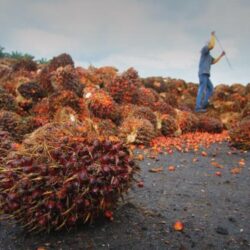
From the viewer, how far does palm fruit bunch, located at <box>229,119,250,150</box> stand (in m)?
6.87

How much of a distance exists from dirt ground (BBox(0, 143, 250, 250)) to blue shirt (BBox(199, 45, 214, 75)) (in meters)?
9.22

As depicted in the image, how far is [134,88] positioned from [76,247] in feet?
18.9

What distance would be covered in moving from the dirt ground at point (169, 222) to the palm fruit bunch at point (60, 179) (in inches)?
5.7

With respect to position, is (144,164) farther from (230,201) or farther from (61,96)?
(61,96)

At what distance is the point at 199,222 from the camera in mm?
3094

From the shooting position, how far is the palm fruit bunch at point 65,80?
7.30 m

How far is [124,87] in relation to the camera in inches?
313

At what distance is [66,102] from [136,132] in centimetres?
139

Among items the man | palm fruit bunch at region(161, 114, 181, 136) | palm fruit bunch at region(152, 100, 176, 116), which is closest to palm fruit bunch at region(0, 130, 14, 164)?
palm fruit bunch at region(161, 114, 181, 136)

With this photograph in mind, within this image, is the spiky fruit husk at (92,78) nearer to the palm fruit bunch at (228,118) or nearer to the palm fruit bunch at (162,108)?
the palm fruit bunch at (162,108)

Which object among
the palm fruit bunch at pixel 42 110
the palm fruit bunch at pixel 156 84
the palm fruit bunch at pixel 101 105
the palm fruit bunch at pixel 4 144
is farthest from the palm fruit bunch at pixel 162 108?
the palm fruit bunch at pixel 4 144

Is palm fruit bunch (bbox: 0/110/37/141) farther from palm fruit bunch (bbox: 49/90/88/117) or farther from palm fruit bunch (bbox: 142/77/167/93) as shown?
palm fruit bunch (bbox: 142/77/167/93)

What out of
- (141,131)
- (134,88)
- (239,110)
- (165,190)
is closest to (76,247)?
(165,190)


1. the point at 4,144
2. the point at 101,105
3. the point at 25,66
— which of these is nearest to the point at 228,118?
the point at 101,105
